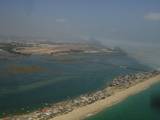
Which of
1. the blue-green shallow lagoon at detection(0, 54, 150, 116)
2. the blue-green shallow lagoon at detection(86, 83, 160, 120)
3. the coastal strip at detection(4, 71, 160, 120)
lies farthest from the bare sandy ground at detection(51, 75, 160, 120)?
the blue-green shallow lagoon at detection(0, 54, 150, 116)

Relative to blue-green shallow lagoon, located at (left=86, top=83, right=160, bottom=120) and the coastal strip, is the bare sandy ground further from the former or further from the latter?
blue-green shallow lagoon, located at (left=86, top=83, right=160, bottom=120)

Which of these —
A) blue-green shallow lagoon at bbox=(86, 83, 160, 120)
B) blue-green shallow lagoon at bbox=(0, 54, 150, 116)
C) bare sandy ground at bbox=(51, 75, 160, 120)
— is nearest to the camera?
bare sandy ground at bbox=(51, 75, 160, 120)

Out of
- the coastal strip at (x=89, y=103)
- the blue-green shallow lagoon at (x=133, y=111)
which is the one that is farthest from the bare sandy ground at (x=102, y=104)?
the blue-green shallow lagoon at (x=133, y=111)

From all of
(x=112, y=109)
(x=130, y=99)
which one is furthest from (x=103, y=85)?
(x=112, y=109)

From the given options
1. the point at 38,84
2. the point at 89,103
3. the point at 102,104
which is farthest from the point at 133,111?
the point at 38,84

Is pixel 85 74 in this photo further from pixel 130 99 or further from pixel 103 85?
pixel 130 99

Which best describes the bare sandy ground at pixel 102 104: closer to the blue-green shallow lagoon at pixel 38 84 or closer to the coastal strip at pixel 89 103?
the coastal strip at pixel 89 103

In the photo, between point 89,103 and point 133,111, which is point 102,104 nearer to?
point 89,103
